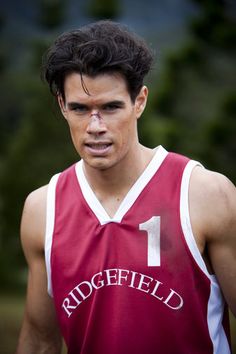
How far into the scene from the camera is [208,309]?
339cm

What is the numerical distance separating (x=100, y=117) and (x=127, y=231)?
1.61ft

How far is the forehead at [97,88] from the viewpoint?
3.32 metres

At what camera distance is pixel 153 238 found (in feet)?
11.1

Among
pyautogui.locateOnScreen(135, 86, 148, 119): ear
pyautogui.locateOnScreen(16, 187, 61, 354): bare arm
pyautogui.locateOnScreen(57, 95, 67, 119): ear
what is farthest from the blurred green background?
pyautogui.locateOnScreen(135, 86, 148, 119): ear

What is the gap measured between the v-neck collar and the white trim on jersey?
150 millimetres

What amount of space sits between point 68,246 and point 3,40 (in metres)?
9.05

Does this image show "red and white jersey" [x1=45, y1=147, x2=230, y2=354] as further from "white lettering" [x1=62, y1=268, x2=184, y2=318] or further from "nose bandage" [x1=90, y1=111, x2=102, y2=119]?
"nose bandage" [x1=90, y1=111, x2=102, y2=119]

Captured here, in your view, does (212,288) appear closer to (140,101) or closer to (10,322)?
(140,101)

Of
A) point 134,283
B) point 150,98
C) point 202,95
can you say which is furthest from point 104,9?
point 134,283

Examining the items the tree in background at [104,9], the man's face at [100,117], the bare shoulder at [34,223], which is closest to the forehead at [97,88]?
the man's face at [100,117]

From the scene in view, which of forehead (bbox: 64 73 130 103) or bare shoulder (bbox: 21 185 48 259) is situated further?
bare shoulder (bbox: 21 185 48 259)

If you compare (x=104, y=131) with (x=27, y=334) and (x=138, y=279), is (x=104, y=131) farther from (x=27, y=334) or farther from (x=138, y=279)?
(x=27, y=334)

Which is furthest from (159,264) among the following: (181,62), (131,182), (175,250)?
(181,62)

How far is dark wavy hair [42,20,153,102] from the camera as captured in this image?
3357 millimetres
